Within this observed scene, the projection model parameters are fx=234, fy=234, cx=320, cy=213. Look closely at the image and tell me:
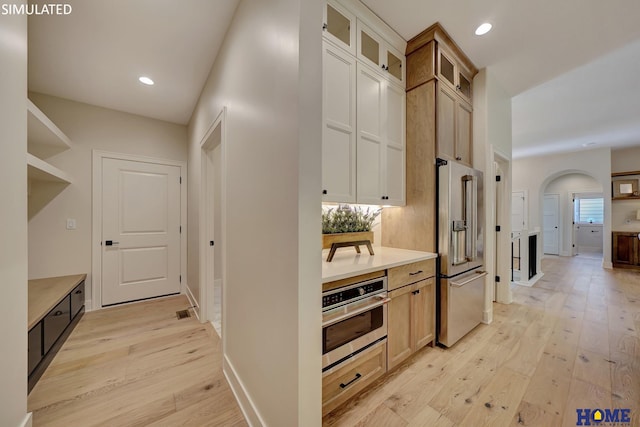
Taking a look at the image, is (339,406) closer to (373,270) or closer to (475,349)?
(373,270)

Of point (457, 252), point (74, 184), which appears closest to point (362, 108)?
point (457, 252)

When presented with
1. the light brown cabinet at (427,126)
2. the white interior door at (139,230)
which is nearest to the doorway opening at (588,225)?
the light brown cabinet at (427,126)

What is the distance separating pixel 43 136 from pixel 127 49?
1.46 meters

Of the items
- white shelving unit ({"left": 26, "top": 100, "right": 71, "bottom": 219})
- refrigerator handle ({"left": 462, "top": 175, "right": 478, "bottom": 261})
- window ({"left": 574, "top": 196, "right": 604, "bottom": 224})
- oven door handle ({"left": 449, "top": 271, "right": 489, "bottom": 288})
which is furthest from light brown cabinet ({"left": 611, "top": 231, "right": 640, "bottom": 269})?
white shelving unit ({"left": 26, "top": 100, "right": 71, "bottom": 219})

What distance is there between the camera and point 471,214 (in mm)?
2430

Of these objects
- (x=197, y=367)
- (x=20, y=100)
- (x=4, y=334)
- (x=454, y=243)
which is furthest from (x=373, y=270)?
(x=20, y=100)

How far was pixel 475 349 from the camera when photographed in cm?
218

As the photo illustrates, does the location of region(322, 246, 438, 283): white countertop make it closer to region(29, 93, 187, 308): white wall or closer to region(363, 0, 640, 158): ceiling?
region(363, 0, 640, 158): ceiling

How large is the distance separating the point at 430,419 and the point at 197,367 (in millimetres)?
1815

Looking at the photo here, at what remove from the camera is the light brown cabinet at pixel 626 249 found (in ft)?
18.2

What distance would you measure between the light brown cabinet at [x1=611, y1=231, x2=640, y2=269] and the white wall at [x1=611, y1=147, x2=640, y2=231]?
0.33 m

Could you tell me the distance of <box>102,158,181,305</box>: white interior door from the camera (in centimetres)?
325

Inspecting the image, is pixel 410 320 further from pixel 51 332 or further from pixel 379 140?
pixel 51 332

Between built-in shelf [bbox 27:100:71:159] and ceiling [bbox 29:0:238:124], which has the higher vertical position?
ceiling [bbox 29:0:238:124]
